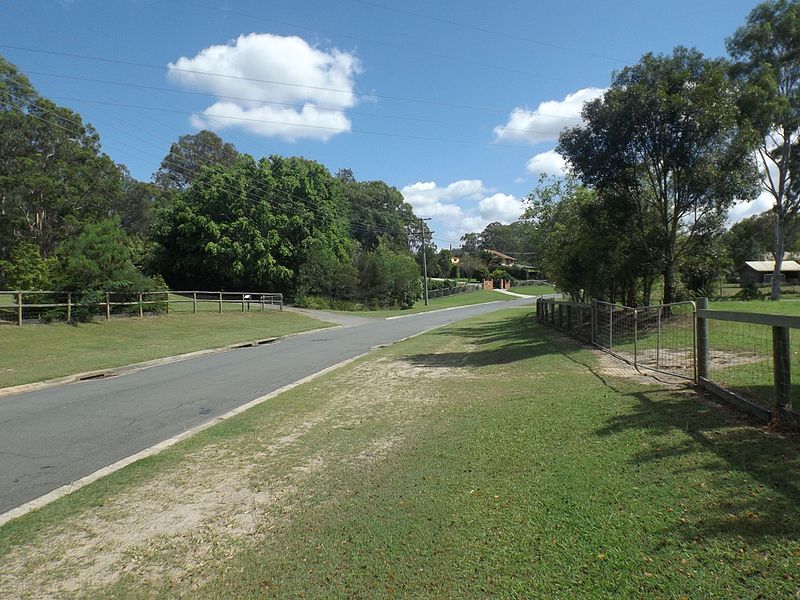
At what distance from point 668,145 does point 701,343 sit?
10895 millimetres

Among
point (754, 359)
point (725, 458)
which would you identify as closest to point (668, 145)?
point (754, 359)

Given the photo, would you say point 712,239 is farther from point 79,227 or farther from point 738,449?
point 79,227

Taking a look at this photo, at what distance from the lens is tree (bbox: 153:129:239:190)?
81.0 m

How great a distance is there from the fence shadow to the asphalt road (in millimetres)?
5797

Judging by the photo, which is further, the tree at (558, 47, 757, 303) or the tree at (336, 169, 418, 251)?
the tree at (336, 169, 418, 251)

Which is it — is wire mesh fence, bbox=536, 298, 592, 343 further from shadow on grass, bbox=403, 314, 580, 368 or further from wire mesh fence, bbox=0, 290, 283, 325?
wire mesh fence, bbox=0, 290, 283, 325

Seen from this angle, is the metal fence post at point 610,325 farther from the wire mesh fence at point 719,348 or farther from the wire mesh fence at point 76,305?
the wire mesh fence at point 76,305

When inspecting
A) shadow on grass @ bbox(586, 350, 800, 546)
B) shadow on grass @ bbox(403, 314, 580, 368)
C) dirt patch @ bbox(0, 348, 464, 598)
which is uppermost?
shadow on grass @ bbox(586, 350, 800, 546)

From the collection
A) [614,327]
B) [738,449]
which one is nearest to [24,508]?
[738,449]

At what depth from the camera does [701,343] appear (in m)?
7.71

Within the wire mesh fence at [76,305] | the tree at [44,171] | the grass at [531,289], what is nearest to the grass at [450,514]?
the wire mesh fence at [76,305]

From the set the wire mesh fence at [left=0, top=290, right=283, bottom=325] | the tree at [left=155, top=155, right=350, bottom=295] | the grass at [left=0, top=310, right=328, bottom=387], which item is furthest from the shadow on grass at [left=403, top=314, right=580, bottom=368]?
the tree at [left=155, top=155, right=350, bottom=295]

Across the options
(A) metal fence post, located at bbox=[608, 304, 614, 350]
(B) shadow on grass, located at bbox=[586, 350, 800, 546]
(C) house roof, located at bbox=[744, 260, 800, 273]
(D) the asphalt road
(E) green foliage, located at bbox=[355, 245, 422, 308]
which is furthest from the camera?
(C) house roof, located at bbox=[744, 260, 800, 273]

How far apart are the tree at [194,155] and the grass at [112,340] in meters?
55.4
